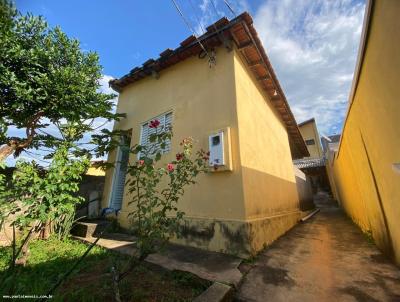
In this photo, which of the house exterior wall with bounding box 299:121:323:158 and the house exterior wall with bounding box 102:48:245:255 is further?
the house exterior wall with bounding box 299:121:323:158

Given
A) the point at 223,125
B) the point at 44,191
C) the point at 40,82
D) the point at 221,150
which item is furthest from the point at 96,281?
the point at 40,82

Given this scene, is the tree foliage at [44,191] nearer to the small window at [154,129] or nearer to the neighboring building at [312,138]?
the small window at [154,129]

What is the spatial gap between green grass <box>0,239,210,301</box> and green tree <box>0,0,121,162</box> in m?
3.58

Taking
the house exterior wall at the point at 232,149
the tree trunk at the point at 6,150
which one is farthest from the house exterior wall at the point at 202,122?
the tree trunk at the point at 6,150

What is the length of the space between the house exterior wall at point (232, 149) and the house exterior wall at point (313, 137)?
20.7 metres

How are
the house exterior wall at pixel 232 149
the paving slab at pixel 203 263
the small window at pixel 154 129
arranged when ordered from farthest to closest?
1. the small window at pixel 154 129
2. the house exterior wall at pixel 232 149
3. the paving slab at pixel 203 263

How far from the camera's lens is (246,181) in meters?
4.11

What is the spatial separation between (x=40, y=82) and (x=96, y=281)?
17.4 ft

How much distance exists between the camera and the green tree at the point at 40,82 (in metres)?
4.83

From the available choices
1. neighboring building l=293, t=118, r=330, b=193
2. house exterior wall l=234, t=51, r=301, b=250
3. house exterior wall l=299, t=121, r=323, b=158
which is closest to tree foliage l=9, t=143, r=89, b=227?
house exterior wall l=234, t=51, r=301, b=250

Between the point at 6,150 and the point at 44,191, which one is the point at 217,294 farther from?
the point at 6,150

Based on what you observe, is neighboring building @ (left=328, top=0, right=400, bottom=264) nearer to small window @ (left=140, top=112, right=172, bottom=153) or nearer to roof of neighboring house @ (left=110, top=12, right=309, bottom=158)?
roof of neighboring house @ (left=110, top=12, right=309, bottom=158)

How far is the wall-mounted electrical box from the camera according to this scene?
13.5 ft

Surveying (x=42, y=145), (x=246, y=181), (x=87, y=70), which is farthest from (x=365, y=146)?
(x=42, y=145)
